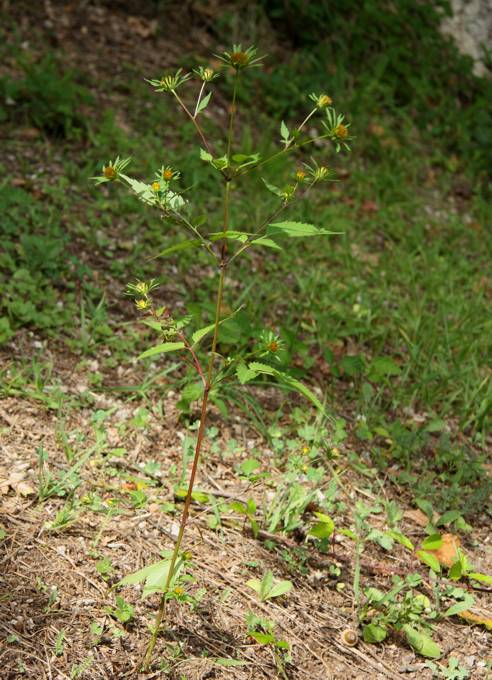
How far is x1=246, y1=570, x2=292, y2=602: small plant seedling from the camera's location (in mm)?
2198

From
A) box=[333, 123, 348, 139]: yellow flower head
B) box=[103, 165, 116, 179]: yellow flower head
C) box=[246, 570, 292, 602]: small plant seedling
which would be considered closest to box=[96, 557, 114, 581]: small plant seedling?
box=[246, 570, 292, 602]: small plant seedling

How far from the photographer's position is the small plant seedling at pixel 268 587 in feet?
7.21

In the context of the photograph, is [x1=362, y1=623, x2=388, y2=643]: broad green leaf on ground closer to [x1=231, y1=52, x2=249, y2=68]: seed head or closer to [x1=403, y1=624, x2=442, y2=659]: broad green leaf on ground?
[x1=403, y1=624, x2=442, y2=659]: broad green leaf on ground

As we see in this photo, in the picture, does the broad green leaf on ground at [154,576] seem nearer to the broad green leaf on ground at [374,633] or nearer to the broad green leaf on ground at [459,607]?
the broad green leaf on ground at [374,633]

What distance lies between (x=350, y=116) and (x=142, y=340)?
2.72 metres

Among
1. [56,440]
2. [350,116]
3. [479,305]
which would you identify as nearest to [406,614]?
[56,440]

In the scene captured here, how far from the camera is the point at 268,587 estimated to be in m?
2.22

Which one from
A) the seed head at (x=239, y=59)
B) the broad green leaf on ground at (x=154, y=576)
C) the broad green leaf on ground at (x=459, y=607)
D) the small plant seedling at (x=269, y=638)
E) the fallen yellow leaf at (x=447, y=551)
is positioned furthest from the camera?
the fallen yellow leaf at (x=447, y=551)

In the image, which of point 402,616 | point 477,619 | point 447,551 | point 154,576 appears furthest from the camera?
point 447,551

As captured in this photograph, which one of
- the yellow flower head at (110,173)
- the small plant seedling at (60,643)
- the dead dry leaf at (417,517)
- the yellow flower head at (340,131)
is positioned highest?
the yellow flower head at (340,131)

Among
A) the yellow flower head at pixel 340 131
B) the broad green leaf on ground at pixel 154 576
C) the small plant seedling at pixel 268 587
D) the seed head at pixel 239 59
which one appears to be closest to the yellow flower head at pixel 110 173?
the seed head at pixel 239 59

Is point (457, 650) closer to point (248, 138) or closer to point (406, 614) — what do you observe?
point (406, 614)

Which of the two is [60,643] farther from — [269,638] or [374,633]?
[374,633]

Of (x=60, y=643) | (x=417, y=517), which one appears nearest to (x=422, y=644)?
(x=417, y=517)
